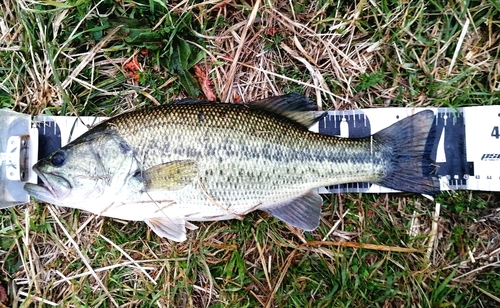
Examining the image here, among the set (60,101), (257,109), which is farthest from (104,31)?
(257,109)

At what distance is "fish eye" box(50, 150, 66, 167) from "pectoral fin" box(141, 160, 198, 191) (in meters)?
0.56

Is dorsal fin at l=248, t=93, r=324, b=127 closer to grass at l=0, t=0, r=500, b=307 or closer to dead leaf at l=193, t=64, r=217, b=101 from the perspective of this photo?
grass at l=0, t=0, r=500, b=307

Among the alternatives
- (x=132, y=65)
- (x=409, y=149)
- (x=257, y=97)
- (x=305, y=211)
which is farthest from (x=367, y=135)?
(x=132, y=65)

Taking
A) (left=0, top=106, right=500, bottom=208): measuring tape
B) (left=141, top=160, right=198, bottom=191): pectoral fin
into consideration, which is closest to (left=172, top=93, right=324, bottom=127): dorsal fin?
(left=0, top=106, right=500, bottom=208): measuring tape

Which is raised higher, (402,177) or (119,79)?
(119,79)

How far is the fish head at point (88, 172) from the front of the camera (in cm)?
288

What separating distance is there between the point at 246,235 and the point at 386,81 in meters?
1.60

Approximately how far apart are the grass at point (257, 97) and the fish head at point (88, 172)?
0.45 metres

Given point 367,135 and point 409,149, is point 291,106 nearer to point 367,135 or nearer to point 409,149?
point 367,135

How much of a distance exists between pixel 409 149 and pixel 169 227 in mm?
1768

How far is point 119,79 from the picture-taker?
3.38 metres

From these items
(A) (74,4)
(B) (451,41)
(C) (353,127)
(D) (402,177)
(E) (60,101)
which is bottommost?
(D) (402,177)

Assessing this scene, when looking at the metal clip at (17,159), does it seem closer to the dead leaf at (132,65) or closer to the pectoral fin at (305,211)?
the dead leaf at (132,65)

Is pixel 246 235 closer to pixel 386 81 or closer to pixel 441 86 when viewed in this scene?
pixel 386 81
